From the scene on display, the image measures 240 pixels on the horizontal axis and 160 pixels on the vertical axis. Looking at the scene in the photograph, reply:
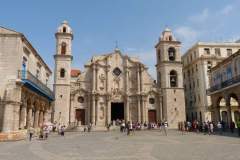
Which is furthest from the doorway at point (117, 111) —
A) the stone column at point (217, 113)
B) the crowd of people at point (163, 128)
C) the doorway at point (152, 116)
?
the stone column at point (217, 113)

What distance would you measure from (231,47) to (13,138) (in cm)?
3889

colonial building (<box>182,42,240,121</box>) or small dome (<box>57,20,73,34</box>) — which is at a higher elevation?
small dome (<box>57,20,73,34</box>)

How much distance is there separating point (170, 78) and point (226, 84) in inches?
569

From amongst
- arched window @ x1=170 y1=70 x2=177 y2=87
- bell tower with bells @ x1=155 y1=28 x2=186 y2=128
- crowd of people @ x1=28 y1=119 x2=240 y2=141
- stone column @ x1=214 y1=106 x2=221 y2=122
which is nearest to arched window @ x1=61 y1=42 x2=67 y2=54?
crowd of people @ x1=28 y1=119 x2=240 y2=141

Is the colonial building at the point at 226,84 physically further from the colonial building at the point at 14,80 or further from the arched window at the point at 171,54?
the colonial building at the point at 14,80

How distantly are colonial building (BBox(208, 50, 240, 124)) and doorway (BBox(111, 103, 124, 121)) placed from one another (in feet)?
48.2

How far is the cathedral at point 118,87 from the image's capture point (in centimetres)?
3772

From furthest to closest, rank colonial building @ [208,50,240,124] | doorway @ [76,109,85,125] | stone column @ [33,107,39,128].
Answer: doorway @ [76,109,85,125]
stone column @ [33,107,39,128]
colonial building @ [208,50,240,124]

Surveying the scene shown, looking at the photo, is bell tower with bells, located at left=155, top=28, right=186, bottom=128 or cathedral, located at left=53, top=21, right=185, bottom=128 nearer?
cathedral, located at left=53, top=21, right=185, bottom=128

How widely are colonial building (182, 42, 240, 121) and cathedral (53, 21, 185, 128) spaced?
436cm

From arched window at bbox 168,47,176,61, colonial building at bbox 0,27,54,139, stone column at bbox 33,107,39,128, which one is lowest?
stone column at bbox 33,107,39,128

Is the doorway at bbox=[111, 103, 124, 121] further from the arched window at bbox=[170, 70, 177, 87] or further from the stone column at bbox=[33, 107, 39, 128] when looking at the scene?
the stone column at bbox=[33, 107, 39, 128]

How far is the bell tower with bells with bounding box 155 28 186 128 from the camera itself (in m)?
38.8

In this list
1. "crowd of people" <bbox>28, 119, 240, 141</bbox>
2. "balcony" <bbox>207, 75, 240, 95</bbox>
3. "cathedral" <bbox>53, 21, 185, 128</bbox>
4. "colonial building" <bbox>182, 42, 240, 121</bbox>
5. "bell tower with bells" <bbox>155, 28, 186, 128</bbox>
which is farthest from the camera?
"colonial building" <bbox>182, 42, 240, 121</bbox>
